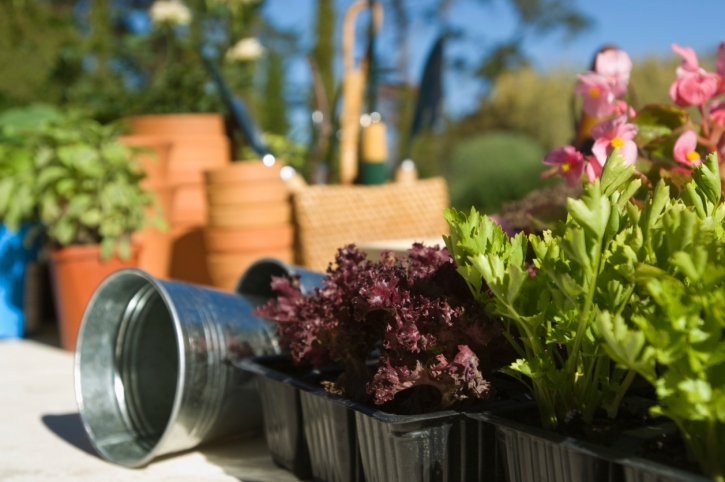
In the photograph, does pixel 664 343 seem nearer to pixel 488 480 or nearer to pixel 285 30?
pixel 488 480

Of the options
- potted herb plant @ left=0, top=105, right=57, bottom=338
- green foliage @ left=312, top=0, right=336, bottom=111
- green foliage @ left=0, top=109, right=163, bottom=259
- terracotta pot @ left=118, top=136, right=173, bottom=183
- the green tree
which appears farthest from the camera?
the green tree

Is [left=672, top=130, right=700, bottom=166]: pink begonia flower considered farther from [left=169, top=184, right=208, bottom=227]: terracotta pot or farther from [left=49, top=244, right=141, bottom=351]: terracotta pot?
[left=169, top=184, right=208, bottom=227]: terracotta pot

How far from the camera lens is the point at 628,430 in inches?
44.6

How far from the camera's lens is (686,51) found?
1.59m

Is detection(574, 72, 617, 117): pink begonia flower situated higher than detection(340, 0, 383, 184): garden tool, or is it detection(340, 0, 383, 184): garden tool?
detection(340, 0, 383, 184): garden tool

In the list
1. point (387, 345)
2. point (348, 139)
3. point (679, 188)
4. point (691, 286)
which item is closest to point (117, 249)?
point (348, 139)

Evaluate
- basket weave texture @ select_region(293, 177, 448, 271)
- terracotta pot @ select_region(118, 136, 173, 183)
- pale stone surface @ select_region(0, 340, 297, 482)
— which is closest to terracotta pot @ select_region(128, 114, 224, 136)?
terracotta pot @ select_region(118, 136, 173, 183)

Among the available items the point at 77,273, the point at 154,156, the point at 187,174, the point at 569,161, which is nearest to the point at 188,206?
the point at 187,174

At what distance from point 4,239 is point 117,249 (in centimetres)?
75

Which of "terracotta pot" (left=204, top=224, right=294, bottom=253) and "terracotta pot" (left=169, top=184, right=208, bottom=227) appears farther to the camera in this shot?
"terracotta pot" (left=169, top=184, right=208, bottom=227)

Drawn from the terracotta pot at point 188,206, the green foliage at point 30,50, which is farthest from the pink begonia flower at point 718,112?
the green foliage at point 30,50

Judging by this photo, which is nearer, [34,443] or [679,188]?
[679,188]

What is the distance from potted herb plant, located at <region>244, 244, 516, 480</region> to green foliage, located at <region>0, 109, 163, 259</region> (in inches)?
70.5

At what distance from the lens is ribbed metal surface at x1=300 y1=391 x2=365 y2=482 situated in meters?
1.46
